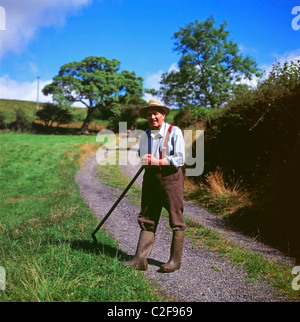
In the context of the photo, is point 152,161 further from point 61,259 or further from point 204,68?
point 204,68

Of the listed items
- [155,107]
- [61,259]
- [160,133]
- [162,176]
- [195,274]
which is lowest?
[195,274]

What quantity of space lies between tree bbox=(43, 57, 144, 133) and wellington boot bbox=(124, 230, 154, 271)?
45.0 metres

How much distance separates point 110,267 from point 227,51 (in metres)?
34.6

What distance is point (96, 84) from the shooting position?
1857 inches

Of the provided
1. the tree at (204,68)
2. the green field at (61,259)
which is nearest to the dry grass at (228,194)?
the green field at (61,259)

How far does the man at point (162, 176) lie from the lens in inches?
149

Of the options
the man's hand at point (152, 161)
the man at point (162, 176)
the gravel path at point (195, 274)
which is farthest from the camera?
the man at point (162, 176)

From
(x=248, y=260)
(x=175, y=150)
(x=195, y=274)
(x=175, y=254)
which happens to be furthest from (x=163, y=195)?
(x=248, y=260)

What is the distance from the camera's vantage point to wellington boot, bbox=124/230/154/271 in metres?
3.86

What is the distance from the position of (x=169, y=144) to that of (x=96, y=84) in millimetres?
46440

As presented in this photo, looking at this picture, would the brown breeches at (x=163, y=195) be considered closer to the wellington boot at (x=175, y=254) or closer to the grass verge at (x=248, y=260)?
the wellington boot at (x=175, y=254)

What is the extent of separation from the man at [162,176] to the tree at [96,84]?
4461 centimetres
